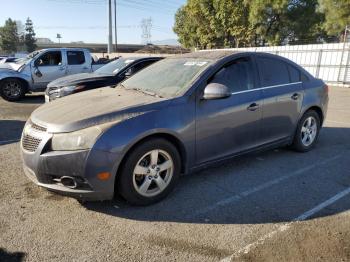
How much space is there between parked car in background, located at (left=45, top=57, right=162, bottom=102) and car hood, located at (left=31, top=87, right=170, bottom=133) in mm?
3664

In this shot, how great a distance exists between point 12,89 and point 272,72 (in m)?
9.44

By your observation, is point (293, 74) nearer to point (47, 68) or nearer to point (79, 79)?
point (79, 79)

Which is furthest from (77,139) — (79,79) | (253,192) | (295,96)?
(79,79)

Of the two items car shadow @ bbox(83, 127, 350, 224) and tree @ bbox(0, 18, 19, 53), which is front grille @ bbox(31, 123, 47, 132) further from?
tree @ bbox(0, 18, 19, 53)

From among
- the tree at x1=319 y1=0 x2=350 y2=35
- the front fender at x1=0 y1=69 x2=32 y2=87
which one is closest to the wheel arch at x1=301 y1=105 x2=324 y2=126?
the front fender at x1=0 y1=69 x2=32 y2=87

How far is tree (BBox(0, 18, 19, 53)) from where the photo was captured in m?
85.8

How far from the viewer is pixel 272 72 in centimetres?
501

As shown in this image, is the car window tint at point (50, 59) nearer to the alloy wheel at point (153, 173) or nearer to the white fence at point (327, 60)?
the white fence at point (327, 60)

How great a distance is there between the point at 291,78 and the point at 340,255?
308cm

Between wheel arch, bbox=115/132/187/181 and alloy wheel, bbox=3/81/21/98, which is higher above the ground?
wheel arch, bbox=115/132/187/181

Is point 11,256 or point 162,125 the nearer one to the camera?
point 11,256

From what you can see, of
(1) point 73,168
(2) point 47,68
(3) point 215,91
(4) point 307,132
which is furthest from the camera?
(2) point 47,68

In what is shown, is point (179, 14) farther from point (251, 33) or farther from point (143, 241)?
point (143, 241)

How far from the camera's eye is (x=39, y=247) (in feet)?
9.72
